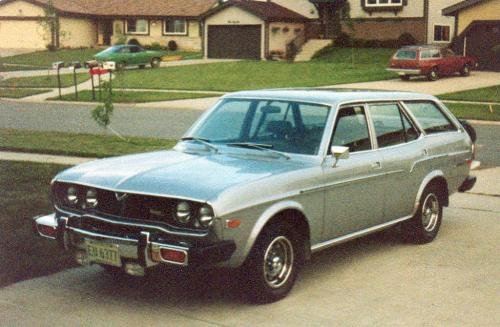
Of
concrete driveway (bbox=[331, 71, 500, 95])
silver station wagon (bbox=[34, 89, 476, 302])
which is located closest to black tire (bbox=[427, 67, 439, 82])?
concrete driveway (bbox=[331, 71, 500, 95])

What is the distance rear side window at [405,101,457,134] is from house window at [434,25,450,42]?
132ft

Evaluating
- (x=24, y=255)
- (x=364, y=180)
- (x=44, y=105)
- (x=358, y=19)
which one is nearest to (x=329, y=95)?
(x=364, y=180)

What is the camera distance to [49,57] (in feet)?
175

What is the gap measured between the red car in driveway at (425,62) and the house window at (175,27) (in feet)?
88.2

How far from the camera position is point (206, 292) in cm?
616

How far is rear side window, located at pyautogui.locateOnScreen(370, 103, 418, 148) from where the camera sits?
7.35 metres

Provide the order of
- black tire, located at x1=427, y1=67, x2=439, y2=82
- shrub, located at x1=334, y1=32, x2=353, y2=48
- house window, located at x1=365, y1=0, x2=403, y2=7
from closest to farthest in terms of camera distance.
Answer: black tire, located at x1=427, y1=67, x2=439, y2=82 → house window, located at x1=365, y1=0, x2=403, y2=7 → shrub, located at x1=334, y1=32, x2=353, y2=48

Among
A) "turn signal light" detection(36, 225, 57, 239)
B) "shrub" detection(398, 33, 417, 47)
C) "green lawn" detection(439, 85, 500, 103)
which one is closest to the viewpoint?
"turn signal light" detection(36, 225, 57, 239)

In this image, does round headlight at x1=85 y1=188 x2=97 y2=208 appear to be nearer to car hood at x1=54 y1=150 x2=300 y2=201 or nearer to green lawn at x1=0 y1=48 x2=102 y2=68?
car hood at x1=54 y1=150 x2=300 y2=201

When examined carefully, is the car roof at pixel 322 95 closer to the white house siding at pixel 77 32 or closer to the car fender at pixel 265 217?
the car fender at pixel 265 217

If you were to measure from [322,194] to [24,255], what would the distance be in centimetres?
266

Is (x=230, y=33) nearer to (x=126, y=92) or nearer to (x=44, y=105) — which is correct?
(x=126, y=92)

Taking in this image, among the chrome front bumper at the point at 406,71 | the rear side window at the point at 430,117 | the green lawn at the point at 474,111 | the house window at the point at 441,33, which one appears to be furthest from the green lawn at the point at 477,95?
the rear side window at the point at 430,117

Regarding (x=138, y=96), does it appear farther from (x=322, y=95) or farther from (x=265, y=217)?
(x=265, y=217)
